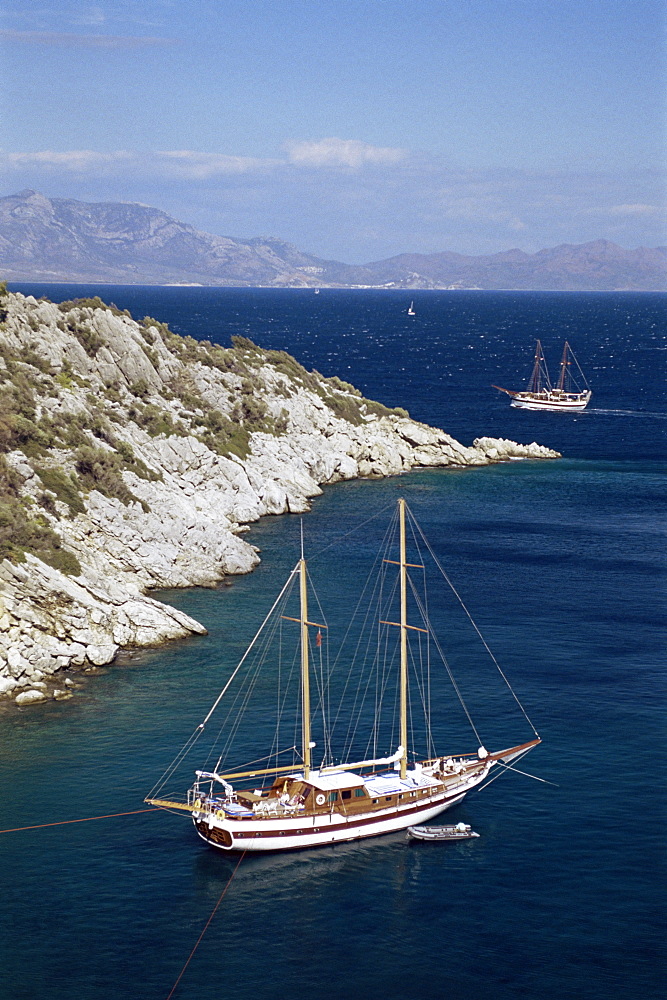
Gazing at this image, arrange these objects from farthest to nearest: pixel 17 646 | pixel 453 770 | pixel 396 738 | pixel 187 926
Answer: pixel 17 646
pixel 396 738
pixel 453 770
pixel 187 926

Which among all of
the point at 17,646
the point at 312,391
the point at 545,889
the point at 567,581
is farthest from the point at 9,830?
the point at 312,391

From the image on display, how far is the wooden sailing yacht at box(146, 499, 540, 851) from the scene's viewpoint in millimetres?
46062

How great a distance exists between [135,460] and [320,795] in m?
50.1

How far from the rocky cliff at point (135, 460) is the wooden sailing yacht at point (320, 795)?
16.1m

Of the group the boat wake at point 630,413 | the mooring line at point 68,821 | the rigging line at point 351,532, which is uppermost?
the boat wake at point 630,413

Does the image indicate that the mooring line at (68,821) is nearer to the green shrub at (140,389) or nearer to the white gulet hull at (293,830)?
the white gulet hull at (293,830)

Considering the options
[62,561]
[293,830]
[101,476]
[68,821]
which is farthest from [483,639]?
[101,476]

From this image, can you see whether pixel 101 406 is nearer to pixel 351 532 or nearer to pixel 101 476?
pixel 101 476

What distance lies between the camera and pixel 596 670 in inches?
2554

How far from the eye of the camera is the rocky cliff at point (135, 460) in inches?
2657

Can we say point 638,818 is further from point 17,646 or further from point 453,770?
point 17,646

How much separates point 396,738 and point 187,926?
18.2 m

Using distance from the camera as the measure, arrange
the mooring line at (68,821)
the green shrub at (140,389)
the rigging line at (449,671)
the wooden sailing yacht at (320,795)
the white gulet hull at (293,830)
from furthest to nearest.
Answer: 1. the green shrub at (140,389)
2. the rigging line at (449,671)
3. the mooring line at (68,821)
4. the wooden sailing yacht at (320,795)
5. the white gulet hull at (293,830)

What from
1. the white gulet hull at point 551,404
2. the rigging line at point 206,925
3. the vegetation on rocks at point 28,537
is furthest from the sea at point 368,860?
the white gulet hull at point 551,404
